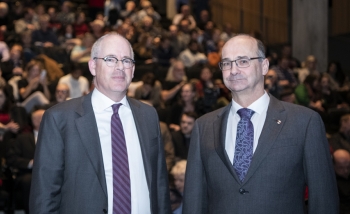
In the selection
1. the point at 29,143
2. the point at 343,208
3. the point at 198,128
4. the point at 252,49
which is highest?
the point at 252,49

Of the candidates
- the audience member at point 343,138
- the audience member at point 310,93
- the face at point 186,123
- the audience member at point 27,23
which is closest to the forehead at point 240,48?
the face at point 186,123

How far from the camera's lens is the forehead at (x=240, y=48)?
4070 mm

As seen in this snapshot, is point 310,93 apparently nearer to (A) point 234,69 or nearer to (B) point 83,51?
(B) point 83,51

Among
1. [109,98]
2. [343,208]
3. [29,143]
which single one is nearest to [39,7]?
[29,143]

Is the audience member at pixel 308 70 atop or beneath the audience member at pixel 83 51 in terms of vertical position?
beneath

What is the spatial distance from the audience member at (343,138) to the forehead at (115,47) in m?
5.52

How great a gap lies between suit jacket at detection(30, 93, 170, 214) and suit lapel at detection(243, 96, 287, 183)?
0.59 m

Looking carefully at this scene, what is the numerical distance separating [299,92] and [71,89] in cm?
392

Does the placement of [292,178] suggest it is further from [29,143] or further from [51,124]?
[29,143]

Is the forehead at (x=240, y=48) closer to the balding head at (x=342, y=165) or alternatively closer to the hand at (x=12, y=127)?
the balding head at (x=342, y=165)

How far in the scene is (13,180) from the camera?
318 inches

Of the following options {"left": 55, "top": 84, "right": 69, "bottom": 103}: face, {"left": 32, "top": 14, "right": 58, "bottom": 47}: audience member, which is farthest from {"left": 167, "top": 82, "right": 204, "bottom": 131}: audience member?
{"left": 32, "top": 14, "right": 58, "bottom": 47}: audience member

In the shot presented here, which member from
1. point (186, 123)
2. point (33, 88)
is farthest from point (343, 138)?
point (33, 88)

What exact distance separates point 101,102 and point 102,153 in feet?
1.01
